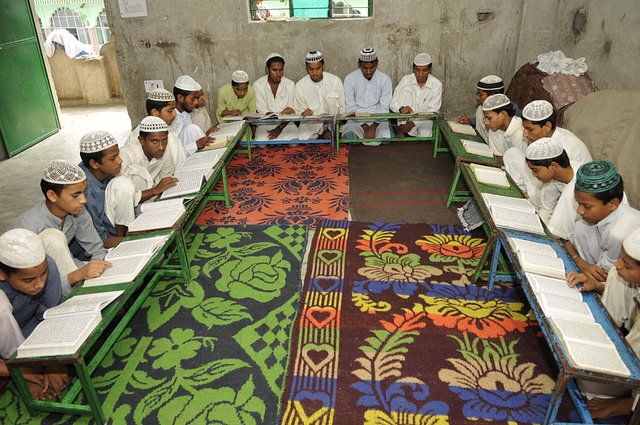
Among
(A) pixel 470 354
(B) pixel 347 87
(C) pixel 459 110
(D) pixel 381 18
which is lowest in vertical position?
(A) pixel 470 354

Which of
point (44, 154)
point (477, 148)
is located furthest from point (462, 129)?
point (44, 154)

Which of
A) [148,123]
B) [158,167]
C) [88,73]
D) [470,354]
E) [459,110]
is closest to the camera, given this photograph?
[470,354]

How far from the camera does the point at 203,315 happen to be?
3.45 meters

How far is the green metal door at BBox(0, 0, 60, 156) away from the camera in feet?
23.2

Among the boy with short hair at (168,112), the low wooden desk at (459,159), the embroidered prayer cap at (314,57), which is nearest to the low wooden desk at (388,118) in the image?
the low wooden desk at (459,159)

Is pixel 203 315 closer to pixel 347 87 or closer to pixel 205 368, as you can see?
pixel 205 368

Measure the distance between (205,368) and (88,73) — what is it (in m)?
9.55

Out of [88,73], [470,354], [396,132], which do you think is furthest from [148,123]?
[88,73]

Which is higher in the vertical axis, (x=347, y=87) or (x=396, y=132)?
(x=347, y=87)

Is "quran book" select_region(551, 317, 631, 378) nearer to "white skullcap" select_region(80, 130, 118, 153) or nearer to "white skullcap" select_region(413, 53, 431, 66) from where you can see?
"white skullcap" select_region(80, 130, 118, 153)

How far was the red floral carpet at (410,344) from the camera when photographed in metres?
2.66

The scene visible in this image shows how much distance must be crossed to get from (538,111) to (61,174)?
3811 millimetres

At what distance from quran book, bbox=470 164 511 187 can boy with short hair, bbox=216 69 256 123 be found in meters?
3.47

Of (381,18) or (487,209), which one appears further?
(381,18)
